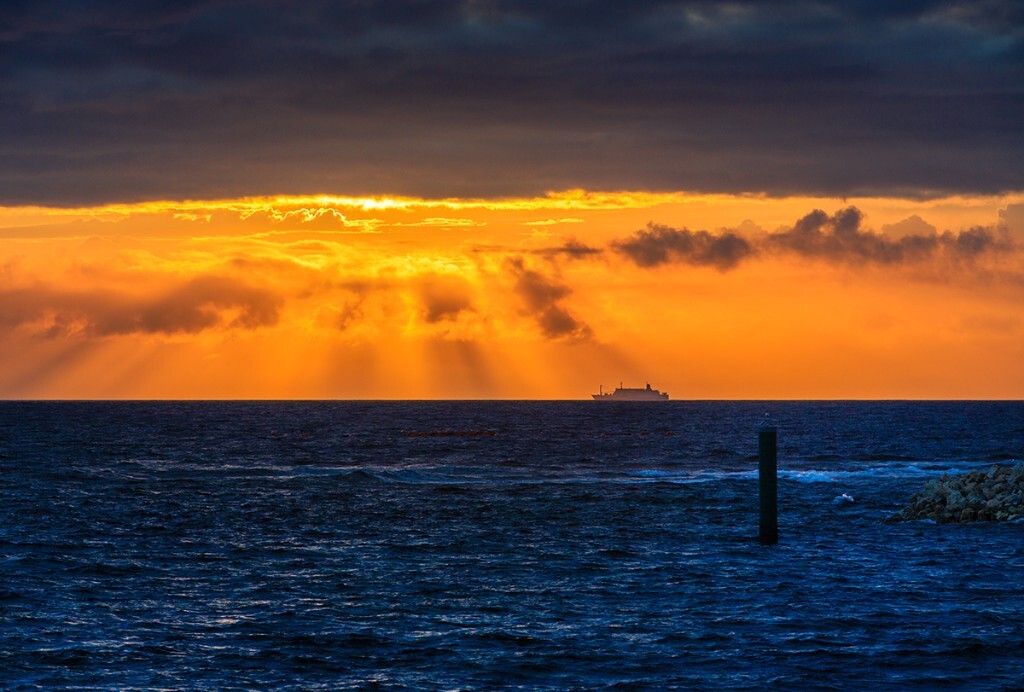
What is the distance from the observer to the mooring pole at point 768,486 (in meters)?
43.5

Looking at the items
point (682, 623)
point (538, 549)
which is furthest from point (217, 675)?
point (538, 549)

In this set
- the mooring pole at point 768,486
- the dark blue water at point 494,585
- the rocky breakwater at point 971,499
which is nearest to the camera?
the dark blue water at point 494,585

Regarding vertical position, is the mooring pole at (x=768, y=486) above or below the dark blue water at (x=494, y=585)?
above

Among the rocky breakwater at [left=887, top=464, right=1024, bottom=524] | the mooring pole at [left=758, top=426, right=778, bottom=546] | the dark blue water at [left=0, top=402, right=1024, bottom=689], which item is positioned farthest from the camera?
the rocky breakwater at [left=887, top=464, right=1024, bottom=524]

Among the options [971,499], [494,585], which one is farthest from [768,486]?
[494,585]

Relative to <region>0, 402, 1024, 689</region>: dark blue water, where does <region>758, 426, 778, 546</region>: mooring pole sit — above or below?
above

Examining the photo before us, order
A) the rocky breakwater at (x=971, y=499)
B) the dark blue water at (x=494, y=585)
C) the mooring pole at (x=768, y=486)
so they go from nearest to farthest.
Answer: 1. the dark blue water at (x=494, y=585)
2. the mooring pole at (x=768, y=486)
3. the rocky breakwater at (x=971, y=499)

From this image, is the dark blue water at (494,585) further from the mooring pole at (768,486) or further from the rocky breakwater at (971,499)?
the rocky breakwater at (971,499)

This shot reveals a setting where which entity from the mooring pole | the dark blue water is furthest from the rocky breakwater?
the mooring pole

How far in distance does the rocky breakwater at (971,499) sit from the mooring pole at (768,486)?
33.3 ft

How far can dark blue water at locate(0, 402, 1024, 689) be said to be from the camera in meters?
25.8

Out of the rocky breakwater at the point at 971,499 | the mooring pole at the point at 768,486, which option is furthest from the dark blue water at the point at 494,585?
the rocky breakwater at the point at 971,499

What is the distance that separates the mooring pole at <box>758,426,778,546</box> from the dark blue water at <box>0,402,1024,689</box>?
0.81 m

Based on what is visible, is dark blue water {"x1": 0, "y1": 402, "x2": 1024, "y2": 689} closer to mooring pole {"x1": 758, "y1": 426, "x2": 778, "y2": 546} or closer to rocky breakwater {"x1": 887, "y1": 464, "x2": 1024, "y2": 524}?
mooring pole {"x1": 758, "y1": 426, "x2": 778, "y2": 546}
